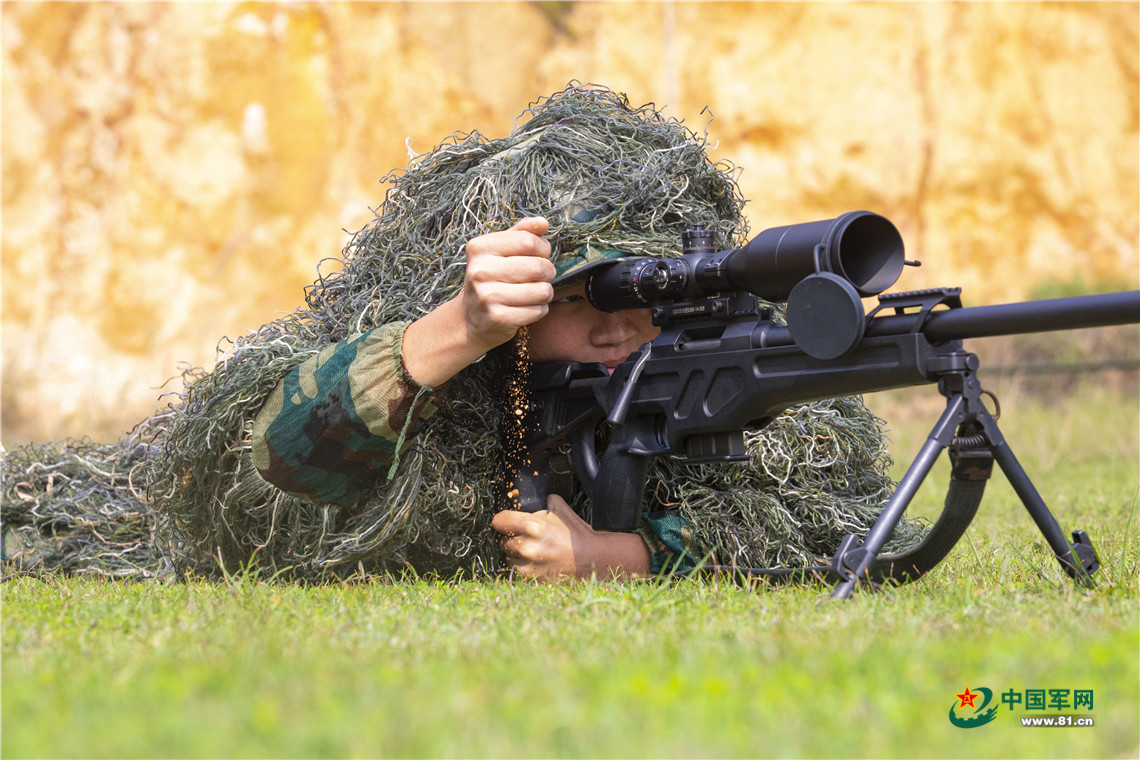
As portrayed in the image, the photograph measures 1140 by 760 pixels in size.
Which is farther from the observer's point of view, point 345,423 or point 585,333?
point 585,333

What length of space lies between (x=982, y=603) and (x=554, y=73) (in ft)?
42.4

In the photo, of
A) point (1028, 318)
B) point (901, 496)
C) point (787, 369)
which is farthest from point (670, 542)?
Result: point (1028, 318)

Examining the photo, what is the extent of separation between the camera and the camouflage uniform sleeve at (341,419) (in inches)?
104

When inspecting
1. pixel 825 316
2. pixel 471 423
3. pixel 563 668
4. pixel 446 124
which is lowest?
pixel 563 668

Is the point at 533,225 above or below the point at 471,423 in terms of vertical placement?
above

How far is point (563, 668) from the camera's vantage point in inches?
62.7

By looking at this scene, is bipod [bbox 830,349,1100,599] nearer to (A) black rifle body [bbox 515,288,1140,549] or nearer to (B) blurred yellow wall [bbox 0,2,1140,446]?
(A) black rifle body [bbox 515,288,1140,549]

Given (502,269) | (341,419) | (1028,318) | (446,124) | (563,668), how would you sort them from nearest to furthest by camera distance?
(563,668) → (1028,318) → (502,269) → (341,419) → (446,124)

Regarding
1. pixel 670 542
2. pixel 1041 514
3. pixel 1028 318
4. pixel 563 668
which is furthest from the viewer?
pixel 670 542

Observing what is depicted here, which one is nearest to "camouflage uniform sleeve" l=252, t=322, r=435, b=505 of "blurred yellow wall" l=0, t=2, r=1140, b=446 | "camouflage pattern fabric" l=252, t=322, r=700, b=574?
"camouflage pattern fabric" l=252, t=322, r=700, b=574

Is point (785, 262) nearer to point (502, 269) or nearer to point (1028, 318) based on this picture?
point (1028, 318)

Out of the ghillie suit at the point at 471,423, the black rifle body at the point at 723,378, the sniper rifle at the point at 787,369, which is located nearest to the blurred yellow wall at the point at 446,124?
the ghillie suit at the point at 471,423

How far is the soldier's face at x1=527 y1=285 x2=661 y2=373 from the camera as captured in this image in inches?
116

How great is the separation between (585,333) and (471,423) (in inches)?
15.4
